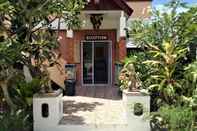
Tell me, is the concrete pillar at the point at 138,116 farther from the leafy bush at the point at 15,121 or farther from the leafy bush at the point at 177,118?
the leafy bush at the point at 15,121

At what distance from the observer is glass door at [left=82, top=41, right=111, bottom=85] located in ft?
81.1

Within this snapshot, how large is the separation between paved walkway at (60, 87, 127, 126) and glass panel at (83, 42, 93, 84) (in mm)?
3786

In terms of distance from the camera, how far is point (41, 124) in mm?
14047

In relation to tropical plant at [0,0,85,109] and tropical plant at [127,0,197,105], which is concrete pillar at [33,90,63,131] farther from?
tropical plant at [127,0,197,105]

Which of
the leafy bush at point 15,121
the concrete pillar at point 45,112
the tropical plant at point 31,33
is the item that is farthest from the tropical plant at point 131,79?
the leafy bush at point 15,121

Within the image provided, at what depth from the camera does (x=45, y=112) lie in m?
14.2

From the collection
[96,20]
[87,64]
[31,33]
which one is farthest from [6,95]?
[87,64]

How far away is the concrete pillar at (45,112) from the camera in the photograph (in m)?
14.0

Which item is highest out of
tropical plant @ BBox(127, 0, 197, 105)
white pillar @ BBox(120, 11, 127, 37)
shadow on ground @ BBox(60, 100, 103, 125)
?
white pillar @ BBox(120, 11, 127, 37)

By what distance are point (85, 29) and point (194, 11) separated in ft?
32.1

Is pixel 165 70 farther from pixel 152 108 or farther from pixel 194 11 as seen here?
pixel 194 11

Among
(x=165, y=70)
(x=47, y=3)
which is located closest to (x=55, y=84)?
(x=47, y=3)

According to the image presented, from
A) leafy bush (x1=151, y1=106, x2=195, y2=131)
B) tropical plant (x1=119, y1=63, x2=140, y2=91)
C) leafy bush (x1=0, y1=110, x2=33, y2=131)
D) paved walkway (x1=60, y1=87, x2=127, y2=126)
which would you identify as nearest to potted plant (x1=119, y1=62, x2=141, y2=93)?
tropical plant (x1=119, y1=63, x2=140, y2=91)

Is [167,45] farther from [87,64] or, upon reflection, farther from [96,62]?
[87,64]
